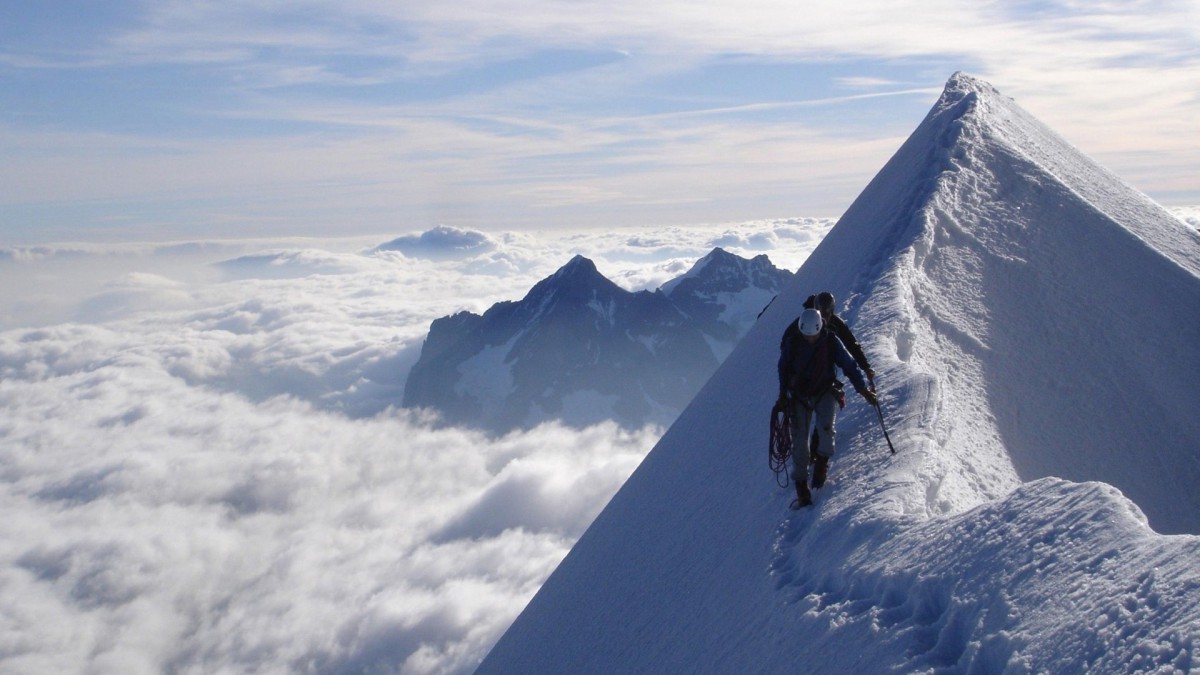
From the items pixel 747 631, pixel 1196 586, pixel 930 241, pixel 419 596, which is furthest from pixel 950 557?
pixel 419 596

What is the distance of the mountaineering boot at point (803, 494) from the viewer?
10.5m

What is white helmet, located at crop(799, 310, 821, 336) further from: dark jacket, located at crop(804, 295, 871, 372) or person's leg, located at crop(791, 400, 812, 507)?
person's leg, located at crop(791, 400, 812, 507)

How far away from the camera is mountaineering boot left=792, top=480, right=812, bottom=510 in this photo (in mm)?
10523

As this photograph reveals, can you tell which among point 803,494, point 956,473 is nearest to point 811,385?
point 803,494

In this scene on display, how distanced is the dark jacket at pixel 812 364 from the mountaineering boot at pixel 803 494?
129 centimetres

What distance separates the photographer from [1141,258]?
1689 centimetres

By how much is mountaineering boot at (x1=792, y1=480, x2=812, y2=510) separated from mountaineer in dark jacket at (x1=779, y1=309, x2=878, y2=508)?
0.05 ft

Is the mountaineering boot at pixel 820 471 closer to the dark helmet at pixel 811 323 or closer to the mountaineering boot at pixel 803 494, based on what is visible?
the mountaineering boot at pixel 803 494

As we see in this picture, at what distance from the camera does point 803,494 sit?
34.8 ft

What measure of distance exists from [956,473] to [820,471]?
5.92ft

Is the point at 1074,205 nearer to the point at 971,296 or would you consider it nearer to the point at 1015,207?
the point at 1015,207

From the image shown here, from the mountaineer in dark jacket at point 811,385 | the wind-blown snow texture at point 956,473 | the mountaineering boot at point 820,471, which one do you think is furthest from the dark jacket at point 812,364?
the wind-blown snow texture at point 956,473

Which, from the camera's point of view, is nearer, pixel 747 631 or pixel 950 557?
pixel 950 557

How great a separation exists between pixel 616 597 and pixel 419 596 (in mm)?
198214
